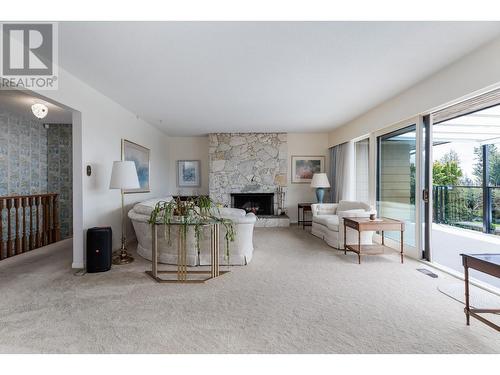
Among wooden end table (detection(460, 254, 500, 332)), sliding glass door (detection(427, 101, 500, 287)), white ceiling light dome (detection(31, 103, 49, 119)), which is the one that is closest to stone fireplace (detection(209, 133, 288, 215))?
sliding glass door (detection(427, 101, 500, 287))

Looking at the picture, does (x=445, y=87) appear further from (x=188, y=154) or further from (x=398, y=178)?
(x=188, y=154)

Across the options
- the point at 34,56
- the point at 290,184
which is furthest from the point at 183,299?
the point at 290,184

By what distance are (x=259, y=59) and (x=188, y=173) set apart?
5.06 m

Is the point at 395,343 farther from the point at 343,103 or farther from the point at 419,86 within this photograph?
the point at 343,103

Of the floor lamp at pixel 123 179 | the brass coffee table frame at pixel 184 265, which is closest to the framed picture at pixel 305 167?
the brass coffee table frame at pixel 184 265

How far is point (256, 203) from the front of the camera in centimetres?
704

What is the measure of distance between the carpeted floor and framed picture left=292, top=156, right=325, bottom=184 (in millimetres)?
3811

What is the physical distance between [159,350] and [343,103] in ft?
14.0

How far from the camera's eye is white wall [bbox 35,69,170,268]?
3.21m

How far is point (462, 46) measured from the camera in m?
2.46

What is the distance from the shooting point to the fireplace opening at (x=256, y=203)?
22.9 ft

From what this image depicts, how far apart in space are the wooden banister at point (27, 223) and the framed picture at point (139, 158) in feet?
5.20

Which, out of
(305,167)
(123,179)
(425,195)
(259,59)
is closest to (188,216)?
(123,179)

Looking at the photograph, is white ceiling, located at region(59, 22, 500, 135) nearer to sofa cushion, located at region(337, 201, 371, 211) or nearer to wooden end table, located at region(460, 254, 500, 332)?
sofa cushion, located at region(337, 201, 371, 211)
